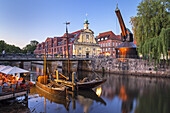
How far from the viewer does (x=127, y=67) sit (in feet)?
102

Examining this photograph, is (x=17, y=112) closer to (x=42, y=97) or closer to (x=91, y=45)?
(x=42, y=97)

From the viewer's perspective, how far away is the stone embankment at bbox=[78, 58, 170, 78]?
25812 mm

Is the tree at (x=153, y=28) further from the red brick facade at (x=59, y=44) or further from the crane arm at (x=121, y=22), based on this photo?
the red brick facade at (x=59, y=44)

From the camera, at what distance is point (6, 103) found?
1099cm

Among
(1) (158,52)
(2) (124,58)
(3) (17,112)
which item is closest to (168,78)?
(1) (158,52)

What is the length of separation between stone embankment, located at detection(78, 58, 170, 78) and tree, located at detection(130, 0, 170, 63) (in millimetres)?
2811

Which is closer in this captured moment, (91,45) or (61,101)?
(61,101)

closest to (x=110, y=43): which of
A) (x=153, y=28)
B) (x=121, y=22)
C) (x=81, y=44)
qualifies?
(x=81, y=44)

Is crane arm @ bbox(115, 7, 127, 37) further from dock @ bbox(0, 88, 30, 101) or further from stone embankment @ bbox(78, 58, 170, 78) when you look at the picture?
dock @ bbox(0, 88, 30, 101)

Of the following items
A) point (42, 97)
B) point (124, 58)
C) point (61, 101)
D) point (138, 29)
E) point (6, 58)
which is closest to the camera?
point (61, 101)

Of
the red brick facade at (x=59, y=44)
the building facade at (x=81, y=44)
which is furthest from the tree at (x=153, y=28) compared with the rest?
the red brick facade at (x=59, y=44)

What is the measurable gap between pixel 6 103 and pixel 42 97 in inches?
145

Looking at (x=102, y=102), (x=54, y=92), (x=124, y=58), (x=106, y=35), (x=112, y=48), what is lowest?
(x=102, y=102)

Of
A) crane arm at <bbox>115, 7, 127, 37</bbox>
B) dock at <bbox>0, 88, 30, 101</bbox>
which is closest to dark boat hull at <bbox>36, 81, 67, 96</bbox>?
dock at <bbox>0, 88, 30, 101</bbox>
